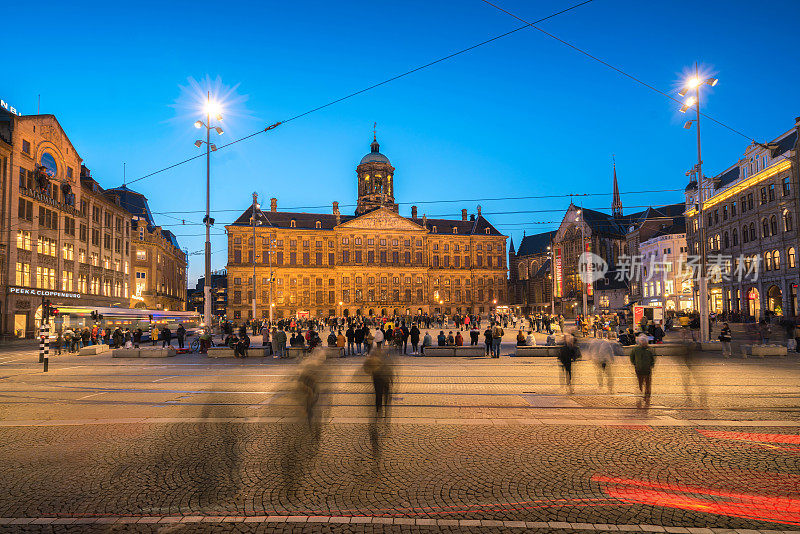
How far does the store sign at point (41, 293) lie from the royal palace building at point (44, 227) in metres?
0.08

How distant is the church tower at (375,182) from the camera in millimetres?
92875

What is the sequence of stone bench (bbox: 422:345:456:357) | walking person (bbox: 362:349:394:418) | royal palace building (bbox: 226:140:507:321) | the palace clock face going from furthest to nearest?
royal palace building (bbox: 226:140:507:321) < the palace clock face < stone bench (bbox: 422:345:456:357) < walking person (bbox: 362:349:394:418)

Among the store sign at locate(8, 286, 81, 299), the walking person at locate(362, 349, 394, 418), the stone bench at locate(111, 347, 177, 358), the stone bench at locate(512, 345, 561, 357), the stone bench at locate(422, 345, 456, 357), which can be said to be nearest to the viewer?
the walking person at locate(362, 349, 394, 418)

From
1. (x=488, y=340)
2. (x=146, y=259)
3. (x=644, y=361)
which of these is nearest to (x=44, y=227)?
(x=146, y=259)

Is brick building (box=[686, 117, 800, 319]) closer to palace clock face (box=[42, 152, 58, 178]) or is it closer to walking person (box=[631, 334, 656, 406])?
walking person (box=[631, 334, 656, 406])

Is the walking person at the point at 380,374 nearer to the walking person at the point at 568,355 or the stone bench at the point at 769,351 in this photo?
the walking person at the point at 568,355

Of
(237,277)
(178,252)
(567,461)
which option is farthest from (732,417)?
(178,252)

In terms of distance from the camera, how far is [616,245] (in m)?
97.4

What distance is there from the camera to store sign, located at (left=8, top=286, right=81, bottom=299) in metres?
36.9

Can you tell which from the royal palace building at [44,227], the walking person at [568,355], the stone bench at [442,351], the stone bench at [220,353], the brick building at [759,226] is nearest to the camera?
the walking person at [568,355]

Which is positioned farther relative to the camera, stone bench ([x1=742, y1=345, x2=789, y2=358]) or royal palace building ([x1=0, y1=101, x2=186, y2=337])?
royal palace building ([x1=0, y1=101, x2=186, y2=337])

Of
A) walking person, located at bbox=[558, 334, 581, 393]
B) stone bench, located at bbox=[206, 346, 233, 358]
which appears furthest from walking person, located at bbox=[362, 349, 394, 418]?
stone bench, located at bbox=[206, 346, 233, 358]

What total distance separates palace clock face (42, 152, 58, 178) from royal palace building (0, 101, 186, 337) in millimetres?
87

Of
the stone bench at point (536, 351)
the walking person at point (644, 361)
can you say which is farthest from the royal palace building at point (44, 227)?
the walking person at point (644, 361)
